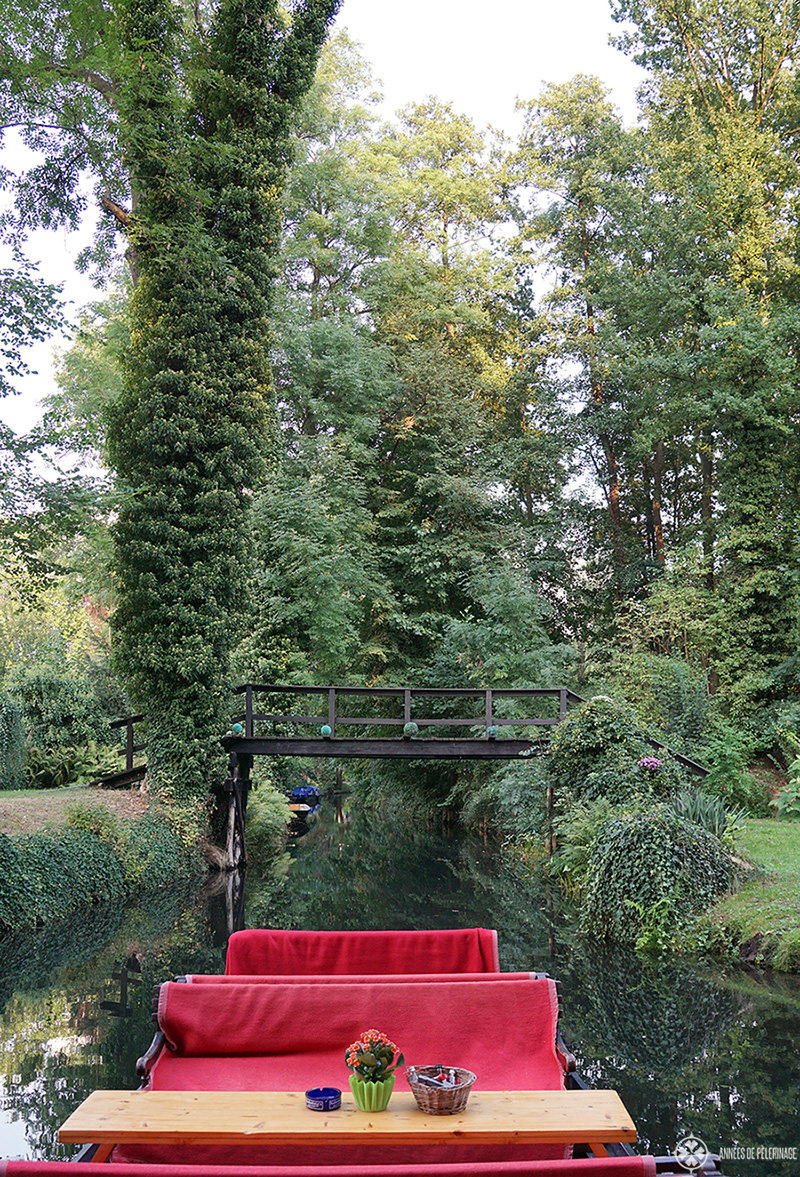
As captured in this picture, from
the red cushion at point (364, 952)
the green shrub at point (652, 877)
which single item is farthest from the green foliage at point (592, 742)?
the red cushion at point (364, 952)

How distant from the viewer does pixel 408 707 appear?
52.1 ft

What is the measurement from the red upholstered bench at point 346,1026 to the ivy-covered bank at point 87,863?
25.3 feet

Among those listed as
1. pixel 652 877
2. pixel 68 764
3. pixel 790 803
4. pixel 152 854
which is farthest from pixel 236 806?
pixel 790 803

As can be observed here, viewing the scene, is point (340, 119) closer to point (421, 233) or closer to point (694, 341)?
point (421, 233)

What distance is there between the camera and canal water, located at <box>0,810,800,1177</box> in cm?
550

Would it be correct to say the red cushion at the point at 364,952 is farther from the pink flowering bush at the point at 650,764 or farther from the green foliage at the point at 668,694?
the green foliage at the point at 668,694

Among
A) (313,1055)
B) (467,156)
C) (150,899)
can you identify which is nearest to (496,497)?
(467,156)

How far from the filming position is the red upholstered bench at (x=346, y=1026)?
174 inches

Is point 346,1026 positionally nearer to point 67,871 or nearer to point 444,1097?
point 444,1097

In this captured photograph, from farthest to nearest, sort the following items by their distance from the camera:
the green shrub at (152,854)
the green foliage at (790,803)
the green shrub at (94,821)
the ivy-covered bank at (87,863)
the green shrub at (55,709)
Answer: the green shrub at (55,709)
the green foliage at (790,803)
the green shrub at (152,854)
the green shrub at (94,821)
the ivy-covered bank at (87,863)

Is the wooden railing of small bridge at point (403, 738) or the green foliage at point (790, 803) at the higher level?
the wooden railing of small bridge at point (403, 738)

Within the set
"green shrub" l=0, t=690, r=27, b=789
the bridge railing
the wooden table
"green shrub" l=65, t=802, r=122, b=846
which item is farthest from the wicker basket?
"green shrub" l=0, t=690, r=27, b=789

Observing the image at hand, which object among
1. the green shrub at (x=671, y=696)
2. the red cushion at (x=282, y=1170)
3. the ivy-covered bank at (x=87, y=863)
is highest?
the green shrub at (x=671, y=696)

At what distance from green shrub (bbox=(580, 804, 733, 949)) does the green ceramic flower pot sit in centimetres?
727
